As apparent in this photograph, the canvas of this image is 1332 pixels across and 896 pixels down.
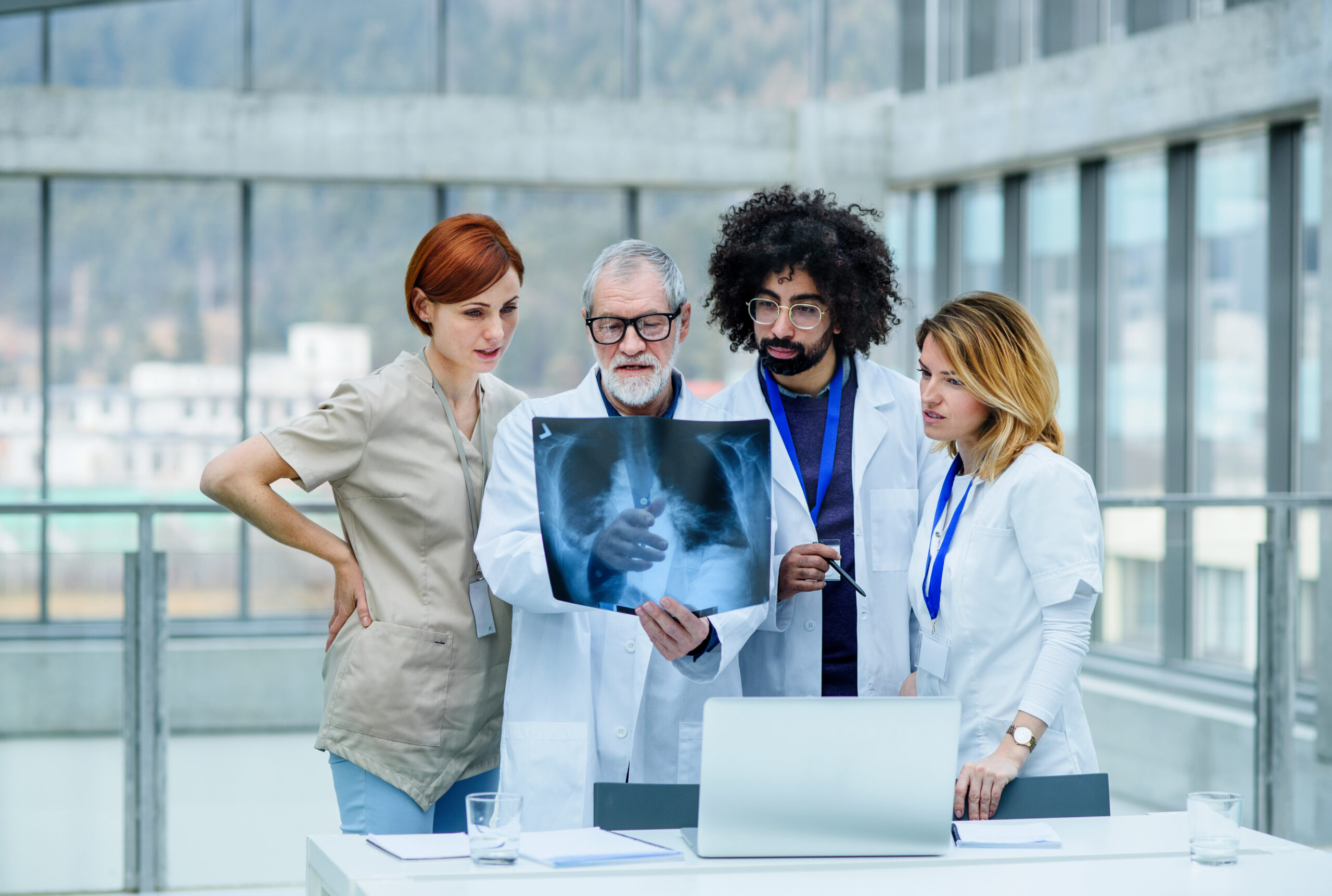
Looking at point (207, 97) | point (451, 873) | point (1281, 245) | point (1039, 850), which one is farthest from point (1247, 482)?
point (207, 97)

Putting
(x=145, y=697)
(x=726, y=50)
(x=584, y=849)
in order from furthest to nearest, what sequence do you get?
1. (x=726, y=50)
2. (x=145, y=697)
3. (x=584, y=849)

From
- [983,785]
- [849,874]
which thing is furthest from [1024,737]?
[849,874]

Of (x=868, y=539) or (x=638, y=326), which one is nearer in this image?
(x=638, y=326)

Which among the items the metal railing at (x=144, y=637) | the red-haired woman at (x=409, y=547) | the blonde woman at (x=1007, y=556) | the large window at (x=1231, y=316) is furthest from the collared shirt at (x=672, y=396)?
the large window at (x=1231, y=316)

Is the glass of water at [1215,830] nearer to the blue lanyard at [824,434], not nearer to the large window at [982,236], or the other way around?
the blue lanyard at [824,434]

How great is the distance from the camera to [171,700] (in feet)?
12.2

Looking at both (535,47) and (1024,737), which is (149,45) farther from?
(1024,737)

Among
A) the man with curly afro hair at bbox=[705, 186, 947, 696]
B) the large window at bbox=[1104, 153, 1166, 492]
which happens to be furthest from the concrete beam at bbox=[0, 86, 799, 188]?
the man with curly afro hair at bbox=[705, 186, 947, 696]

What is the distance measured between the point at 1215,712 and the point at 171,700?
3.55 m

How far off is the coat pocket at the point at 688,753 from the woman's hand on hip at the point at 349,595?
631 millimetres

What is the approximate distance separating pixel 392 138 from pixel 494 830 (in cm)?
664

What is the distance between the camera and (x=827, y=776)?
169cm

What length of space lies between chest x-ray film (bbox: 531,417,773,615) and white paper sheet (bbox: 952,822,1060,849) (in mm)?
490

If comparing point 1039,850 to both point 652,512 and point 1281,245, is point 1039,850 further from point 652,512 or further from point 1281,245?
point 1281,245
